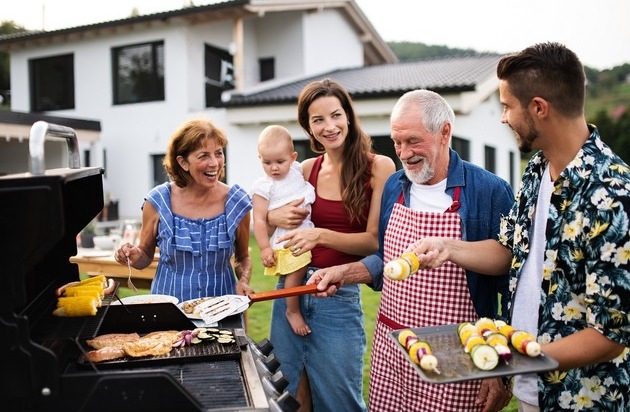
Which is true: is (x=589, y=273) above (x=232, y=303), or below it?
above

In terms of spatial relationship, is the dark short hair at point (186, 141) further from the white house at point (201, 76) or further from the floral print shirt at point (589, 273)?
the white house at point (201, 76)

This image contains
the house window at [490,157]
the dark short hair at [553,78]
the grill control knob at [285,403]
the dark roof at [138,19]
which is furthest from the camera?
the house window at [490,157]

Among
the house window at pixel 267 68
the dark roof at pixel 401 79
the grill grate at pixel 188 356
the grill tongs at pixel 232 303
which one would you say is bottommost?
the grill grate at pixel 188 356

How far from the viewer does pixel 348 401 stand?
9.70ft

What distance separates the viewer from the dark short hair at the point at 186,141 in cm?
295

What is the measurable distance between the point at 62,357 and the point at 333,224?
60.2 inches

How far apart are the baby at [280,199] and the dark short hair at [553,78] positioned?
4.72 ft

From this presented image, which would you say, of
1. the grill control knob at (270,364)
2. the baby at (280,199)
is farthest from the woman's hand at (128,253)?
the grill control knob at (270,364)

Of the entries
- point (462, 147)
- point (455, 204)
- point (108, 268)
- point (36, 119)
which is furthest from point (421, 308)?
point (36, 119)

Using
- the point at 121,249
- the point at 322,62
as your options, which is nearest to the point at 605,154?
the point at 121,249

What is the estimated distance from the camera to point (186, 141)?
296 centimetres

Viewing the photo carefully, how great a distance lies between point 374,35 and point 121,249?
1900cm

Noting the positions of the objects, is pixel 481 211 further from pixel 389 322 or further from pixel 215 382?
pixel 215 382

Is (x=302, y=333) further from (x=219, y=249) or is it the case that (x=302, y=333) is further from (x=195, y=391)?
(x=195, y=391)
